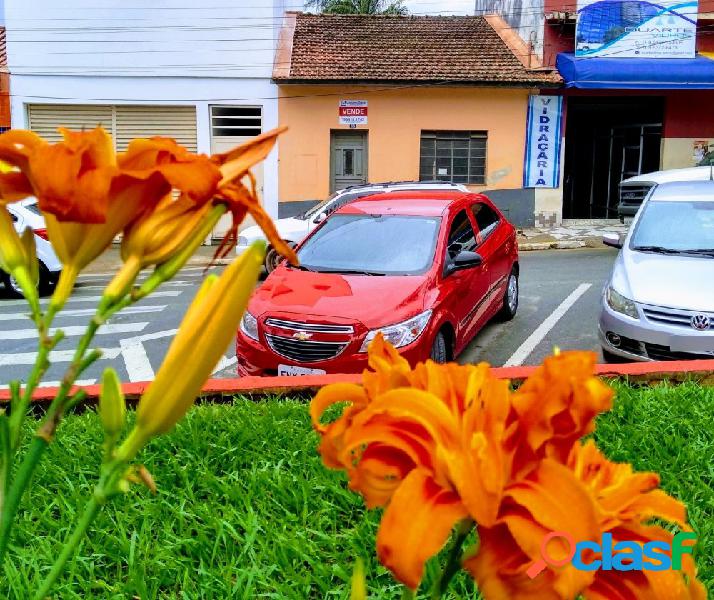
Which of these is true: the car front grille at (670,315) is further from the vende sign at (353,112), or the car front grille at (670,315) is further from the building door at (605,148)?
the building door at (605,148)

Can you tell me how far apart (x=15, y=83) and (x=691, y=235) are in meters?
15.1

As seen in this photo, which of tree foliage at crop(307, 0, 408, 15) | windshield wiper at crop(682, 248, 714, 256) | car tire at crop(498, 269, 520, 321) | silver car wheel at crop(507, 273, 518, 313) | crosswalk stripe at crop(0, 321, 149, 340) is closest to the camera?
windshield wiper at crop(682, 248, 714, 256)

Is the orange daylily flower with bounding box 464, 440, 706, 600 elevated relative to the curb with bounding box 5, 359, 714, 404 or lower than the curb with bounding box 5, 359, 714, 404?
elevated

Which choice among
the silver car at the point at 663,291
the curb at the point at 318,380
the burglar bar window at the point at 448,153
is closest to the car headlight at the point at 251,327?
the curb at the point at 318,380

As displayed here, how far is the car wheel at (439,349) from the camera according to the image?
5754 mm

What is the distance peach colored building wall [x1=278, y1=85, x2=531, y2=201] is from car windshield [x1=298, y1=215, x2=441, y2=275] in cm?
1019

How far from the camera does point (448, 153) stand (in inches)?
690

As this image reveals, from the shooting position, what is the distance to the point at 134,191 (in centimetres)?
82

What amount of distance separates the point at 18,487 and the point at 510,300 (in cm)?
829

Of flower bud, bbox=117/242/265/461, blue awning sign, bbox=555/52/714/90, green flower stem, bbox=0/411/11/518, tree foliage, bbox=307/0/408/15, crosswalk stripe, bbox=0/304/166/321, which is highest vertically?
tree foliage, bbox=307/0/408/15

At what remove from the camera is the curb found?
11.8 feet

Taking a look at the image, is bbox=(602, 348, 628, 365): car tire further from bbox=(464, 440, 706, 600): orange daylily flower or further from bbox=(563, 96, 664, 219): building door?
bbox=(563, 96, 664, 219): building door

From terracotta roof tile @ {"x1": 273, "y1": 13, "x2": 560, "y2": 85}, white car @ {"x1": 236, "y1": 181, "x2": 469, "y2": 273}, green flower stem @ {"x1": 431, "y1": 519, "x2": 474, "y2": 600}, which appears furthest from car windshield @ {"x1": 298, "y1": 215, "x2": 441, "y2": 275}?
terracotta roof tile @ {"x1": 273, "y1": 13, "x2": 560, "y2": 85}

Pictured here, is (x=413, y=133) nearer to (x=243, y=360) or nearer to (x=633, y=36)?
(x=633, y=36)
